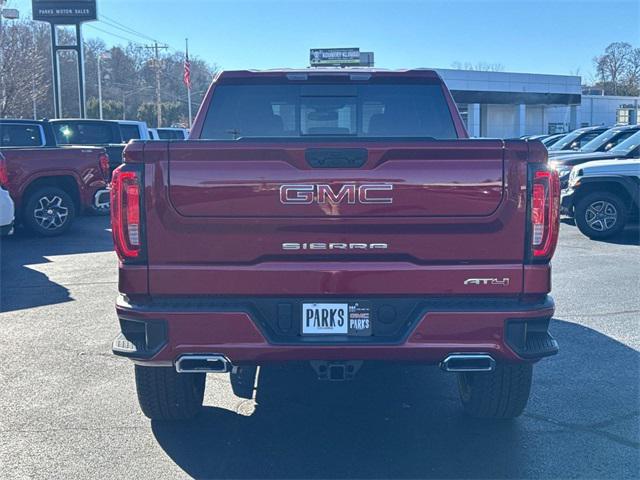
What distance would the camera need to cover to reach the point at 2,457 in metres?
4.05

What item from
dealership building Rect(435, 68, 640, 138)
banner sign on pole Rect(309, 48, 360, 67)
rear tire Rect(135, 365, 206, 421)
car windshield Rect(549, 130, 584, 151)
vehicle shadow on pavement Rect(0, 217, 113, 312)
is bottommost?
vehicle shadow on pavement Rect(0, 217, 113, 312)

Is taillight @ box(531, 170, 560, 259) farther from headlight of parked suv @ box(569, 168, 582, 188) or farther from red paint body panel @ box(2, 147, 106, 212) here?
red paint body panel @ box(2, 147, 106, 212)

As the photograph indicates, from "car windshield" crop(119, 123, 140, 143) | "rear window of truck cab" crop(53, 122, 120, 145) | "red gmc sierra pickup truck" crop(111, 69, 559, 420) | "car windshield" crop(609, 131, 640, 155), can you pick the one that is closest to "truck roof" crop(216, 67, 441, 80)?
"red gmc sierra pickup truck" crop(111, 69, 559, 420)

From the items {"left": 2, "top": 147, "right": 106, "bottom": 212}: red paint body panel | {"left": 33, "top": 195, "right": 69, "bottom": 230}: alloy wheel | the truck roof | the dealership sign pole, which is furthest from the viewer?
the dealership sign pole

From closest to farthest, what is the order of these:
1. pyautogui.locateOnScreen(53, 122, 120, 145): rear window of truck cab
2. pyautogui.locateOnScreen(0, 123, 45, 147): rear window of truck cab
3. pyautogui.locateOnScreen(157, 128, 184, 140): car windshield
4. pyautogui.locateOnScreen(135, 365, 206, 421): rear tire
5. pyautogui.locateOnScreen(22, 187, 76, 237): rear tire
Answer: pyautogui.locateOnScreen(135, 365, 206, 421): rear tire < pyautogui.locateOnScreen(22, 187, 76, 237): rear tire < pyautogui.locateOnScreen(0, 123, 45, 147): rear window of truck cab < pyautogui.locateOnScreen(53, 122, 120, 145): rear window of truck cab < pyautogui.locateOnScreen(157, 128, 184, 140): car windshield

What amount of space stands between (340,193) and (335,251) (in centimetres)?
29

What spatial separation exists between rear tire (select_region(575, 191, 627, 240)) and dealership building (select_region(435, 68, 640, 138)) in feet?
113

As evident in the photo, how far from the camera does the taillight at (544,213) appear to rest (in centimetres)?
362

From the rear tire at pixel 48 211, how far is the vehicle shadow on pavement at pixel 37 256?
0.19 m

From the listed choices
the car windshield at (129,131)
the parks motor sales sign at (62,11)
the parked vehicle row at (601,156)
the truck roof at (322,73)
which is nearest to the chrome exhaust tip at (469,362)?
the truck roof at (322,73)

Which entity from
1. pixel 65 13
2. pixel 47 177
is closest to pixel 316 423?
pixel 47 177

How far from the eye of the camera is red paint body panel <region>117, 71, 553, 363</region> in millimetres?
3600

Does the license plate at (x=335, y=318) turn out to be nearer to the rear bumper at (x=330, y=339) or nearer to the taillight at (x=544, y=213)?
the rear bumper at (x=330, y=339)

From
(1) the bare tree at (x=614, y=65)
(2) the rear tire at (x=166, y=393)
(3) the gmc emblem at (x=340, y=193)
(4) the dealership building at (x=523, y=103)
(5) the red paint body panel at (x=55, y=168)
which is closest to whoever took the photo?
(3) the gmc emblem at (x=340, y=193)
